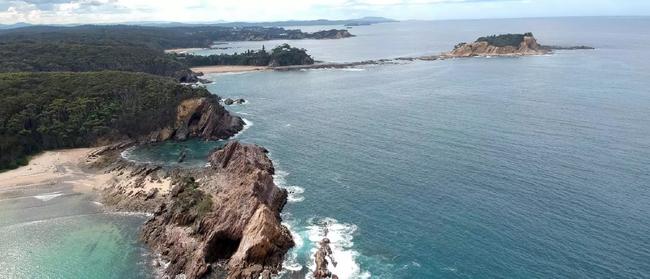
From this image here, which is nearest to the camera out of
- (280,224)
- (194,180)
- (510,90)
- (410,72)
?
(280,224)

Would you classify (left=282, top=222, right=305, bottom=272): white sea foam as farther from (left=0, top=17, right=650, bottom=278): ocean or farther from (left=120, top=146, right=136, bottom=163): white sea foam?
(left=120, top=146, right=136, bottom=163): white sea foam

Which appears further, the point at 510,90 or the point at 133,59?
the point at 133,59

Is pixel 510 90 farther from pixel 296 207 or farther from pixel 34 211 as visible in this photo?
pixel 34 211

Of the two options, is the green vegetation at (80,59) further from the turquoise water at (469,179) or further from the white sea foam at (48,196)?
the white sea foam at (48,196)

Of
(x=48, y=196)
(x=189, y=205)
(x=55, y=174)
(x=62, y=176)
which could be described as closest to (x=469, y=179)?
(x=189, y=205)

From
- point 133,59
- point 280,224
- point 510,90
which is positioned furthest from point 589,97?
point 133,59

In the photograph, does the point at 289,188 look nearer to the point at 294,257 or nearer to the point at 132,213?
the point at 294,257

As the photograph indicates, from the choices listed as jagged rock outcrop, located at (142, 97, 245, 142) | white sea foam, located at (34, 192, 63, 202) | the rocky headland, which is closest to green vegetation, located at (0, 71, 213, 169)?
jagged rock outcrop, located at (142, 97, 245, 142)
